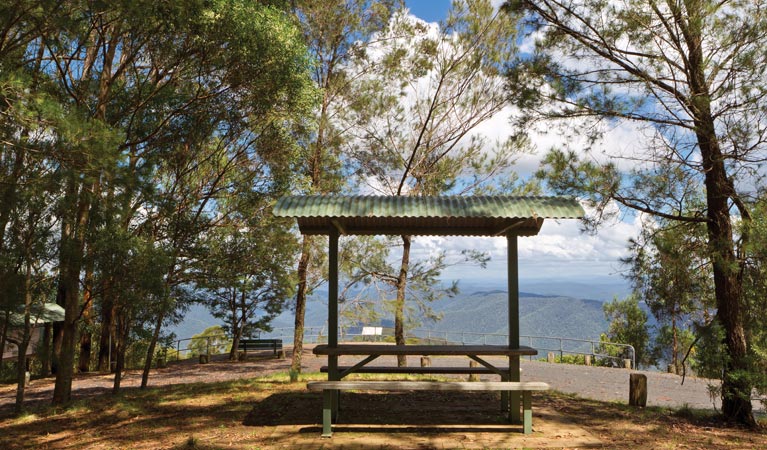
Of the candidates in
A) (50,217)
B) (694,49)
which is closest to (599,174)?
(694,49)

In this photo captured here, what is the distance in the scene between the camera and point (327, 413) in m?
5.79

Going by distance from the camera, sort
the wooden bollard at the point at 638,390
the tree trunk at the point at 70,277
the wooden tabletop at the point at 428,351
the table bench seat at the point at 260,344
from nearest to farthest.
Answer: the wooden tabletop at the point at 428,351, the wooden bollard at the point at 638,390, the tree trunk at the point at 70,277, the table bench seat at the point at 260,344

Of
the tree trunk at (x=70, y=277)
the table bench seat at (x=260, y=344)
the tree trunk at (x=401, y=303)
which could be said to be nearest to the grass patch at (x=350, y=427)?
the tree trunk at (x=70, y=277)

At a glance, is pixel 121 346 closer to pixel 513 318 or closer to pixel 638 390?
pixel 513 318

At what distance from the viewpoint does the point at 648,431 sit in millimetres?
6254

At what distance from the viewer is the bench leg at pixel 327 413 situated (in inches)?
226

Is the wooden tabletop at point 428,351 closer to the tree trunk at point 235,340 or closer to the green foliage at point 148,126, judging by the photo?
the green foliage at point 148,126

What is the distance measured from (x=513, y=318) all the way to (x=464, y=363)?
12123 millimetres

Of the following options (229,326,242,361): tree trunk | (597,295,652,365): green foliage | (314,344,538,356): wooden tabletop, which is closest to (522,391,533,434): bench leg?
(314,344,538,356): wooden tabletop

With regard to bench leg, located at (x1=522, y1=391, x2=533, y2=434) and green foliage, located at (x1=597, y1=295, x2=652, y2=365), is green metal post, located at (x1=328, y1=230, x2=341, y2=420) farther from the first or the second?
green foliage, located at (x1=597, y1=295, x2=652, y2=365)

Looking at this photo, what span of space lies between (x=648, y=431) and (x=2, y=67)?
27.5 ft

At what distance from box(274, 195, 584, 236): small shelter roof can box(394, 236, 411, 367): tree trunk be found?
→ 234 inches

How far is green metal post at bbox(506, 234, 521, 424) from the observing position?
20.1ft

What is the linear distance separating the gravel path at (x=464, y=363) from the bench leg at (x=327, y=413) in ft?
19.9
